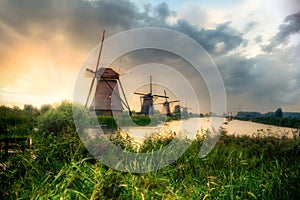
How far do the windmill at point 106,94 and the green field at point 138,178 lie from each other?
17.4 metres

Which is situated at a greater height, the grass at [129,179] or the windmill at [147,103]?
the windmill at [147,103]

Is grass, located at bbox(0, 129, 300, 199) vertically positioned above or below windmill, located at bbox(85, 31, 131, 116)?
below

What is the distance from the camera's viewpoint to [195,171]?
5.37 m

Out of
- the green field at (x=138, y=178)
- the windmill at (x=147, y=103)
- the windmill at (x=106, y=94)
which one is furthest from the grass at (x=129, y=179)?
the windmill at (x=147, y=103)

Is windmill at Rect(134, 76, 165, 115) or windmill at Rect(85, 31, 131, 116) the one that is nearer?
windmill at Rect(85, 31, 131, 116)

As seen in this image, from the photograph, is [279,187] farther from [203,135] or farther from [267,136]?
[267,136]

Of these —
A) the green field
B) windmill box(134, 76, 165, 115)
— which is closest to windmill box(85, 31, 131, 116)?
windmill box(134, 76, 165, 115)

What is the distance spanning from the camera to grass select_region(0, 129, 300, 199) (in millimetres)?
3250

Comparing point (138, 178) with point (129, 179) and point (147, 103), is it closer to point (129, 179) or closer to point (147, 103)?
point (129, 179)

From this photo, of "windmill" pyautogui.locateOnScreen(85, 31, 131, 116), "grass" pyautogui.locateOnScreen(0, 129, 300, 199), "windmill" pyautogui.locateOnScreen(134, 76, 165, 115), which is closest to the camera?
"grass" pyautogui.locateOnScreen(0, 129, 300, 199)

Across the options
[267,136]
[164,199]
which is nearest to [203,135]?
[267,136]

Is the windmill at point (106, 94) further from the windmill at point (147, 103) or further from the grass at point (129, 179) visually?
the grass at point (129, 179)

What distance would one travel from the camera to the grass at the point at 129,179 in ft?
10.7

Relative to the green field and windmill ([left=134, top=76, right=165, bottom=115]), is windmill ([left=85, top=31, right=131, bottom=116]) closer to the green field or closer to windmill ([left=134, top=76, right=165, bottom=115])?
windmill ([left=134, top=76, right=165, bottom=115])
